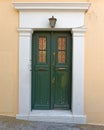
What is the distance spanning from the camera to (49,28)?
758 cm

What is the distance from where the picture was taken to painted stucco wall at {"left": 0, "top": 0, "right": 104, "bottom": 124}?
7566 mm

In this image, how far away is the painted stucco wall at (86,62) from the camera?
757cm

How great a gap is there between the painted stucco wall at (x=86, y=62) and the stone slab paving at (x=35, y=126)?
1.04 ft

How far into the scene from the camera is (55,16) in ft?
24.7

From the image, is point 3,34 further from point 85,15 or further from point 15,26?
point 85,15

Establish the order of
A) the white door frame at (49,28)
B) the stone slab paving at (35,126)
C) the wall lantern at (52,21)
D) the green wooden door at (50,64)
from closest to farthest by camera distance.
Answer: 1. the stone slab paving at (35,126)
2. the wall lantern at (52,21)
3. the white door frame at (49,28)
4. the green wooden door at (50,64)

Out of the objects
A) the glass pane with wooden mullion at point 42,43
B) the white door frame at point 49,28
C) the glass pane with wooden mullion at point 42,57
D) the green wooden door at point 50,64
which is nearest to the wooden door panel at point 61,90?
the green wooden door at point 50,64

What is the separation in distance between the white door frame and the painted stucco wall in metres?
0.14

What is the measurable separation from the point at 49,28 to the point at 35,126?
8.00 ft

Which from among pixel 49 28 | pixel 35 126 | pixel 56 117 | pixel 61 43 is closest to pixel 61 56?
pixel 61 43

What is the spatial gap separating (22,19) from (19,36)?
17.0 inches

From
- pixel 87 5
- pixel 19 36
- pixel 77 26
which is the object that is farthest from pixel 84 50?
pixel 19 36

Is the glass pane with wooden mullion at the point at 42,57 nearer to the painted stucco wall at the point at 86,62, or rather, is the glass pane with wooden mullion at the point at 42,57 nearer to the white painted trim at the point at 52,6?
the painted stucco wall at the point at 86,62

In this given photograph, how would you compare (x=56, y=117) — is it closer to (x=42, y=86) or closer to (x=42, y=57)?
(x=42, y=86)
